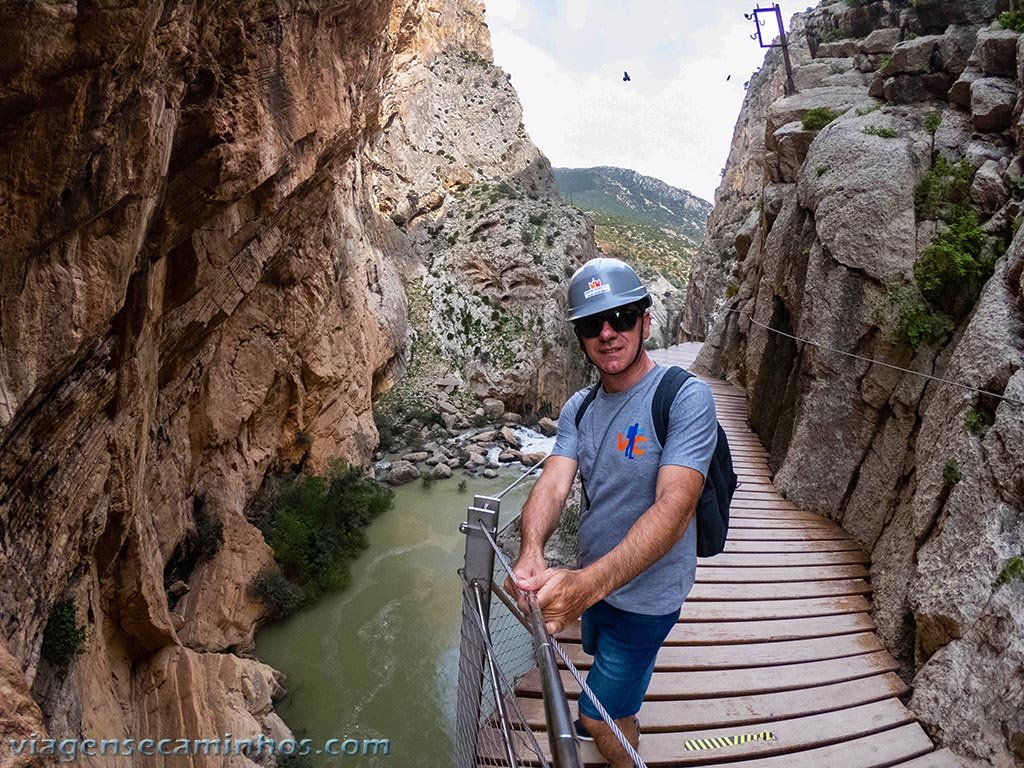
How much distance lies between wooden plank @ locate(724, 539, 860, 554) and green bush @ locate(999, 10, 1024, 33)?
20.1 ft

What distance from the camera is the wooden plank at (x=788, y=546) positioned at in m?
5.23

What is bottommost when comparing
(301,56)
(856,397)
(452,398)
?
(452,398)

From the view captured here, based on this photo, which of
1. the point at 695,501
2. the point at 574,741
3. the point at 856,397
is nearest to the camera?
the point at 574,741

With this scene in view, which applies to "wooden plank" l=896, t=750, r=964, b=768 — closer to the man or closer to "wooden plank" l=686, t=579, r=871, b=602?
"wooden plank" l=686, t=579, r=871, b=602

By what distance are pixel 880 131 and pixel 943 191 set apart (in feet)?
4.01

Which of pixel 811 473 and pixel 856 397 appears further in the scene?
pixel 811 473

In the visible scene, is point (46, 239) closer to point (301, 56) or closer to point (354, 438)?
point (301, 56)

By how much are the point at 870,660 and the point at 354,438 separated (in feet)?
54.3

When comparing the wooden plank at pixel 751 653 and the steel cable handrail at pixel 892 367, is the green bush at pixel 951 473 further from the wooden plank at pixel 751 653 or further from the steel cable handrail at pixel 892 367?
the wooden plank at pixel 751 653

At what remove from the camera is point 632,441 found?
1.90 m

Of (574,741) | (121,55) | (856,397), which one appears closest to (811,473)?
(856,397)

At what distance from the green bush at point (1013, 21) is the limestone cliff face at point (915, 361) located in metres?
0.14

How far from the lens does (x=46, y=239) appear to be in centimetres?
355

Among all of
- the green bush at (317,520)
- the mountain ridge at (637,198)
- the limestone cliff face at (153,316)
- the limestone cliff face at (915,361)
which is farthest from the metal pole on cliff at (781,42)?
the mountain ridge at (637,198)
